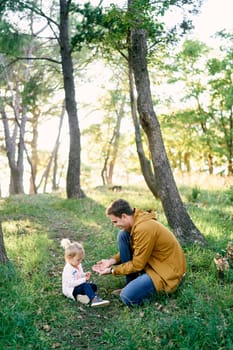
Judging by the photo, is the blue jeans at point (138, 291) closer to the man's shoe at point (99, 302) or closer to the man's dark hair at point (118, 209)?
the man's shoe at point (99, 302)

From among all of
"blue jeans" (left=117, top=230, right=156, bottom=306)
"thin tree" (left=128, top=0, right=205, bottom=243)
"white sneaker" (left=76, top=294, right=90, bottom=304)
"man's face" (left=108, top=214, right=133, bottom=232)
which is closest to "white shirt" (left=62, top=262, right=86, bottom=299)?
"white sneaker" (left=76, top=294, right=90, bottom=304)

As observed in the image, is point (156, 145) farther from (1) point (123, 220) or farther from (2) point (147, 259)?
(2) point (147, 259)

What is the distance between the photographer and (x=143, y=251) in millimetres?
4656

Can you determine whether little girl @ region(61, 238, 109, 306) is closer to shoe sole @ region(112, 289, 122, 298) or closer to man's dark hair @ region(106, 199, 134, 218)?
shoe sole @ region(112, 289, 122, 298)

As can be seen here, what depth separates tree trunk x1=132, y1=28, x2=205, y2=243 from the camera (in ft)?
21.9

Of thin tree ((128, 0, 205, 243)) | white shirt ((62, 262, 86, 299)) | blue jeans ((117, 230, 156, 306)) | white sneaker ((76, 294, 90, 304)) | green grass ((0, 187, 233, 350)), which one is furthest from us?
thin tree ((128, 0, 205, 243))

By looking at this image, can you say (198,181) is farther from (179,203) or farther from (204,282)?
(204,282)

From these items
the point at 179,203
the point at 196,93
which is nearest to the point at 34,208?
the point at 179,203

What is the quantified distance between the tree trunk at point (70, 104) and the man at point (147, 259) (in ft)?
24.4

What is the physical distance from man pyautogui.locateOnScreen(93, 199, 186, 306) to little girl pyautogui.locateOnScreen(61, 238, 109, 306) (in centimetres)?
27

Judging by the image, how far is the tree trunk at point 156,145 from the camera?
6.67 metres

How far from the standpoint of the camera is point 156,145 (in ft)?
22.1

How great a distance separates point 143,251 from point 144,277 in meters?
0.32

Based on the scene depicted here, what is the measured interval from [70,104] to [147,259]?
8209 millimetres
